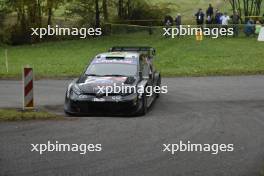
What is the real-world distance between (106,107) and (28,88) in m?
2.04

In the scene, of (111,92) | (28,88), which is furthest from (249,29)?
(28,88)

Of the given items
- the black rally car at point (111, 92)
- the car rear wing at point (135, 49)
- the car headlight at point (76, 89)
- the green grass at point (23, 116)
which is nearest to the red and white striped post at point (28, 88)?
the green grass at point (23, 116)

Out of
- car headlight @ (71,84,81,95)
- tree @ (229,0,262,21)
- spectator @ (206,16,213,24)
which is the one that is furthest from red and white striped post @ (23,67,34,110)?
tree @ (229,0,262,21)

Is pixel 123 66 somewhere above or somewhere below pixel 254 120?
above

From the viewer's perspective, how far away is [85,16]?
44.8m

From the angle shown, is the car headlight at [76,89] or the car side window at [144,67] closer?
the car headlight at [76,89]

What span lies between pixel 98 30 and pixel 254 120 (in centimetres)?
3034

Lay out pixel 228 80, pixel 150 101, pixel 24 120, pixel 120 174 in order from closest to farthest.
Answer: pixel 120 174, pixel 24 120, pixel 150 101, pixel 228 80

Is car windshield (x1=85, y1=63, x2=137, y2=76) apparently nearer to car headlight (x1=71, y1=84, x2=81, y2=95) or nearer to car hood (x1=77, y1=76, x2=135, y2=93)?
car hood (x1=77, y1=76, x2=135, y2=93)

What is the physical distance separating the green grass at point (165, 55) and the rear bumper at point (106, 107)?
30.0 feet

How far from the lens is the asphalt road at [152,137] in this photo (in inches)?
372

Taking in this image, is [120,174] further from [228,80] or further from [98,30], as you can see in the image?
[98,30]

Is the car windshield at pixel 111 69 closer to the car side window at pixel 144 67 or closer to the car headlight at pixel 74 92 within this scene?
the car side window at pixel 144 67

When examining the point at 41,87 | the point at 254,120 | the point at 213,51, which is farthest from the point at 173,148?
the point at 213,51
